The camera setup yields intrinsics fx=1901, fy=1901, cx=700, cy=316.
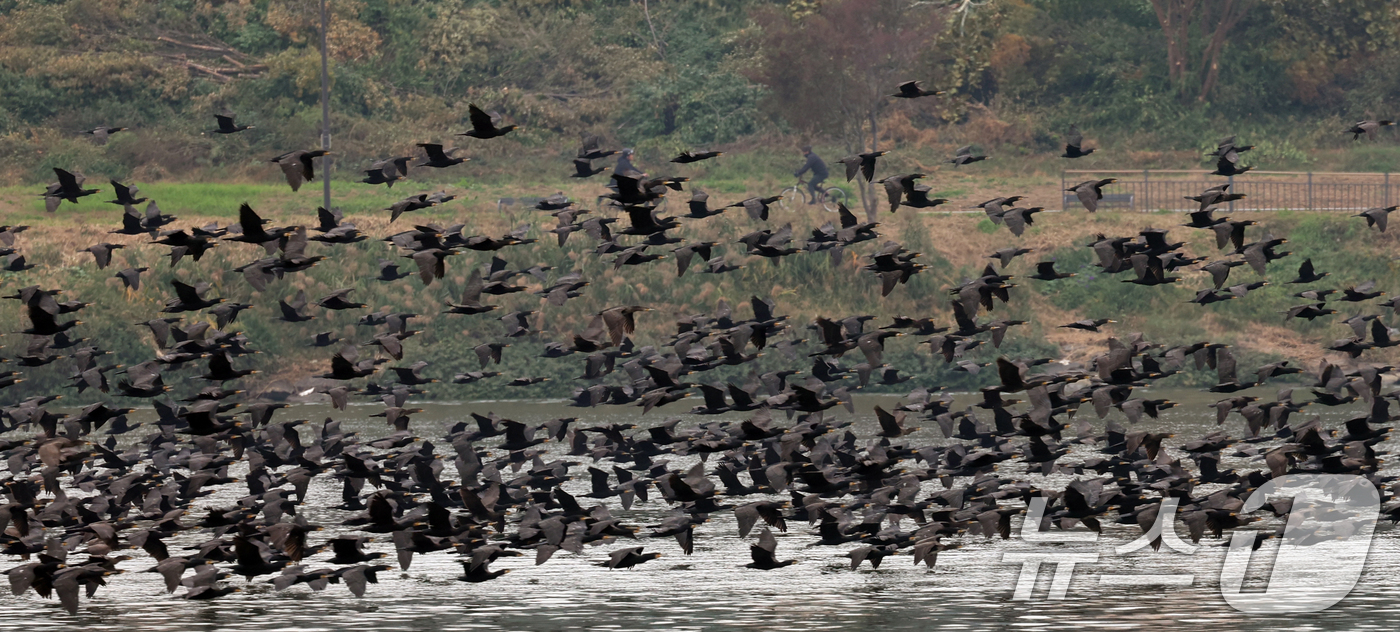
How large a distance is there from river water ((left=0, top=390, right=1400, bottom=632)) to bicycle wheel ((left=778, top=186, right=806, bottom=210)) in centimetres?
3801

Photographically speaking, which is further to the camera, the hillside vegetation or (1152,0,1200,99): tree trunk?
(1152,0,1200,99): tree trunk

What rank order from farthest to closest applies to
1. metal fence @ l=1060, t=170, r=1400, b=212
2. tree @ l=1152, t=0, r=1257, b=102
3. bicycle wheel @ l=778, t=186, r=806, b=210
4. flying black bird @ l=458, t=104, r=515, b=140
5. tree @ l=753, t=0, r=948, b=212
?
tree @ l=1152, t=0, r=1257, b=102 < metal fence @ l=1060, t=170, r=1400, b=212 < bicycle wheel @ l=778, t=186, r=806, b=210 < tree @ l=753, t=0, r=948, b=212 < flying black bird @ l=458, t=104, r=515, b=140

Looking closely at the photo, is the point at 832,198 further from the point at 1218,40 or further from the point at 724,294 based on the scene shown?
the point at 1218,40

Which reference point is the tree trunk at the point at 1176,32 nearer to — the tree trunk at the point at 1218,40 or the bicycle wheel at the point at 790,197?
the tree trunk at the point at 1218,40

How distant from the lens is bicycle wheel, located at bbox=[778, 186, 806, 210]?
2965 inches

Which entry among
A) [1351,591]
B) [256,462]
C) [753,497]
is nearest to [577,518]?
[256,462]

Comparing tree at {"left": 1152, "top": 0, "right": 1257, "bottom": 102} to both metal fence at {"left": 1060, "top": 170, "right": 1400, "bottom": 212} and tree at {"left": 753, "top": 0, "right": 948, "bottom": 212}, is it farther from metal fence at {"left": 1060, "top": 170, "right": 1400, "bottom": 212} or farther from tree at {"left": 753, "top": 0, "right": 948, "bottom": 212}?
tree at {"left": 753, "top": 0, "right": 948, "bottom": 212}

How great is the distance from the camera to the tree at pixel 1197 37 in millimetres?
87750

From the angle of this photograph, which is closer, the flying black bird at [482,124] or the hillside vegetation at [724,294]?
the flying black bird at [482,124]

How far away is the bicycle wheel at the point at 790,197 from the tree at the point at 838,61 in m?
2.43

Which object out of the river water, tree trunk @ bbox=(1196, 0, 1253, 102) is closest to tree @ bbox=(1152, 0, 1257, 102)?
tree trunk @ bbox=(1196, 0, 1253, 102)

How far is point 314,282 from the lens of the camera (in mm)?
66438

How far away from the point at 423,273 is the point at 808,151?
3998 cm

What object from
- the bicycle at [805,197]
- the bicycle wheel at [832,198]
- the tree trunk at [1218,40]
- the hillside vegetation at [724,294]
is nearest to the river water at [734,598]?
the hillside vegetation at [724,294]
